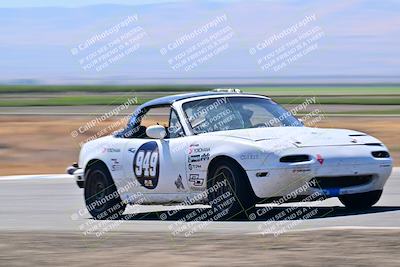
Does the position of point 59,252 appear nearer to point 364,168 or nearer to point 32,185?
point 364,168

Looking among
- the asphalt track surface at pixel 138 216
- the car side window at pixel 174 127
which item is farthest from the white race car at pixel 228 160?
the asphalt track surface at pixel 138 216

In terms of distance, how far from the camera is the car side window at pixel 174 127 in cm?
1219

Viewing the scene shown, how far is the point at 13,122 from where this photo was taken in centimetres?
3719

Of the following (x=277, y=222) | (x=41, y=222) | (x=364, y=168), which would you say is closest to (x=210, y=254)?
(x=277, y=222)

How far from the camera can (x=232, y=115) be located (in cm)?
1213

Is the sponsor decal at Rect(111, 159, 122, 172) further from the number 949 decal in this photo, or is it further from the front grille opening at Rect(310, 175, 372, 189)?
the front grille opening at Rect(310, 175, 372, 189)

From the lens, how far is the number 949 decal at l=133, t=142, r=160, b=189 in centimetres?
1213

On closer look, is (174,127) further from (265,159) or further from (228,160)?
(265,159)

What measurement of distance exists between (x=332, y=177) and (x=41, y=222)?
3.37m

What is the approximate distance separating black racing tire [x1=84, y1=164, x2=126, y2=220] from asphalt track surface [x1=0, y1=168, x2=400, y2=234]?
17 centimetres

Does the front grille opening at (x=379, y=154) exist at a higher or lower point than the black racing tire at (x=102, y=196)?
Answer: lower

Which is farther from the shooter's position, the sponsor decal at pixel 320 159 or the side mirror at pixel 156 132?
the side mirror at pixel 156 132

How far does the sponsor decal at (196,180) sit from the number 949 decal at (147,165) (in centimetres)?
58

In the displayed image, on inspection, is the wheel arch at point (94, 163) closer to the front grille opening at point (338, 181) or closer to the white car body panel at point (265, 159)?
the white car body panel at point (265, 159)
